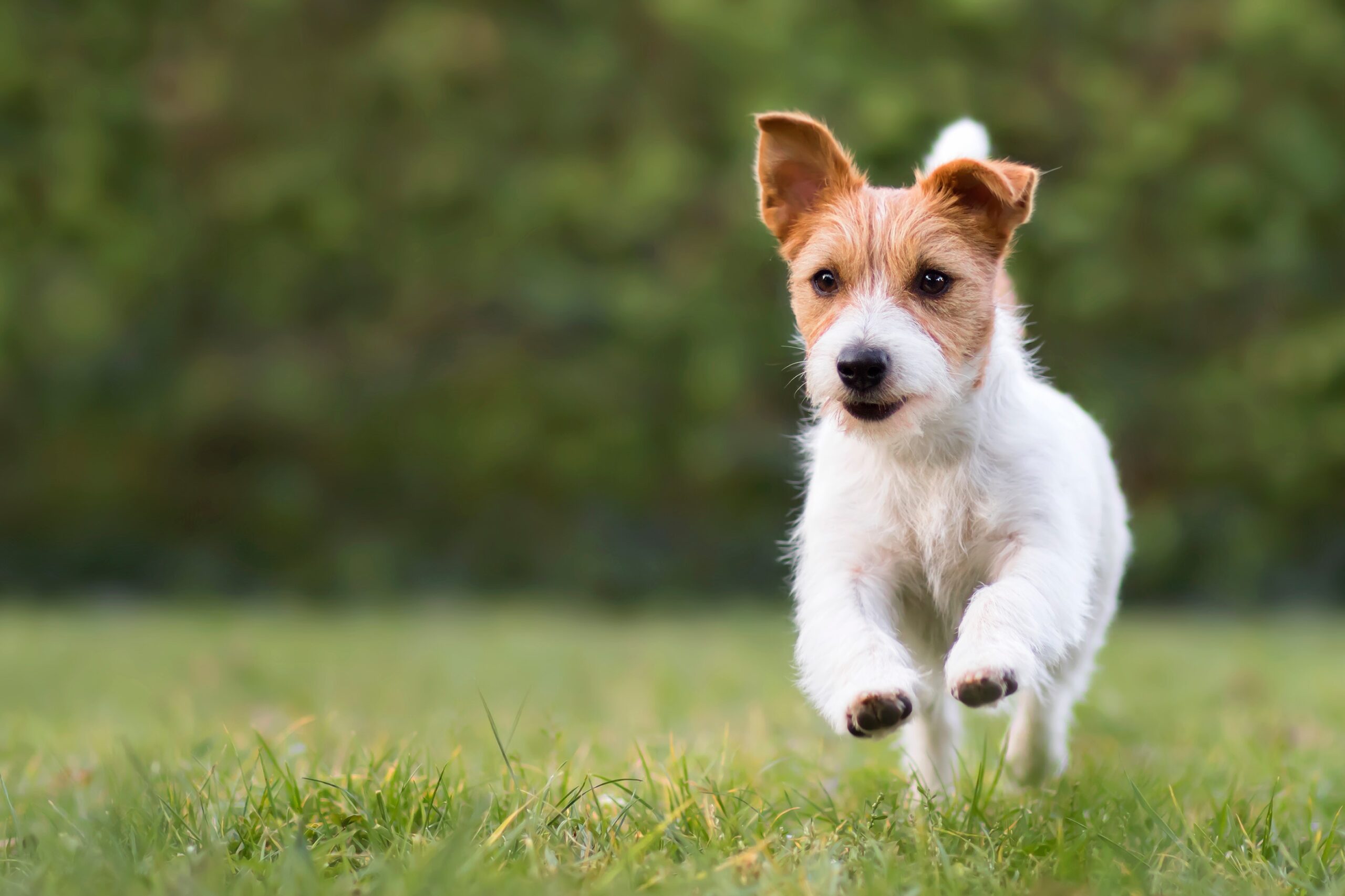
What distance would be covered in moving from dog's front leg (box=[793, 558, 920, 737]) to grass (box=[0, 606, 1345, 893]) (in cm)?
24

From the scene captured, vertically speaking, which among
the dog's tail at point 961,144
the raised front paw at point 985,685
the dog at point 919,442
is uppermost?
the dog's tail at point 961,144

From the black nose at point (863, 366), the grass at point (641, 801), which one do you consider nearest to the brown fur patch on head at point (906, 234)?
the black nose at point (863, 366)

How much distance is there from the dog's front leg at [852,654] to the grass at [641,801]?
0.24m

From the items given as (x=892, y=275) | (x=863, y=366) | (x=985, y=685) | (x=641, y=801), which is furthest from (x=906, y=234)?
(x=641, y=801)

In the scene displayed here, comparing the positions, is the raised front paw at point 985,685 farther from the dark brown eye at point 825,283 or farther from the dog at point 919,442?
the dark brown eye at point 825,283

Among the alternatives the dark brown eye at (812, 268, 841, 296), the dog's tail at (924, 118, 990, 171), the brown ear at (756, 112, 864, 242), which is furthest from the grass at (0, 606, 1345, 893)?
the dog's tail at (924, 118, 990, 171)

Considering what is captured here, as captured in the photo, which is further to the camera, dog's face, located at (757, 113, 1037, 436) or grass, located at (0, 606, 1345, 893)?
dog's face, located at (757, 113, 1037, 436)

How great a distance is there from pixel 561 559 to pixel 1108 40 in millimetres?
7246

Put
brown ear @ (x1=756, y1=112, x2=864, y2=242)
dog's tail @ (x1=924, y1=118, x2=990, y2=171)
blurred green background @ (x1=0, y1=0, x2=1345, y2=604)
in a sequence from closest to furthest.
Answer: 1. brown ear @ (x1=756, y1=112, x2=864, y2=242)
2. dog's tail @ (x1=924, y1=118, x2=990, y2=171)
3. blurred green background @ (x1=0, y1=0, x2=1345, y2=604)

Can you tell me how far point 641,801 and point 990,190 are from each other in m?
1.67

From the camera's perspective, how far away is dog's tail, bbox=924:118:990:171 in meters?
3.84

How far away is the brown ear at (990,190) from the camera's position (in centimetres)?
312

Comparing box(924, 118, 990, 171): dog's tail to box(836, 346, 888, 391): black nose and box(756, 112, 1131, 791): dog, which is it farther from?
box(836, 346, 888, 391): black nose

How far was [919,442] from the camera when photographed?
124 inches
